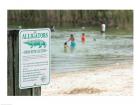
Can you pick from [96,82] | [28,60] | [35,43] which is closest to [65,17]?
[35,43]

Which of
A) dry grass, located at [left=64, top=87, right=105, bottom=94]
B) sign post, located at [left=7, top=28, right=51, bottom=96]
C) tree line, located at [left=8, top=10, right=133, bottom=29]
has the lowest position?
dry grass, located at [left=64, top=87, right=105, bottom=94]

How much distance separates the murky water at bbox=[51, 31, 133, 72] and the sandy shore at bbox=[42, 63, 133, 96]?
54 mm

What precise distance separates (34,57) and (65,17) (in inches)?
17.8

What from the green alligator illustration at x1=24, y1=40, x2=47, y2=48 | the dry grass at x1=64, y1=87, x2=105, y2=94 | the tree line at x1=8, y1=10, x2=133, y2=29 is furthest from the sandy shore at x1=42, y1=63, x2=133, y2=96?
the tree line at x1=8, y1=10, x2=133, y2=29

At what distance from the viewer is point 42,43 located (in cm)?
448

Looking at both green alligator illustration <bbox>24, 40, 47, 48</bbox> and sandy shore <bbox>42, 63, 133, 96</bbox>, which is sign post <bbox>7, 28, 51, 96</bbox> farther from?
sandy shore <bbox>42, 63, 133, 96</bbox>

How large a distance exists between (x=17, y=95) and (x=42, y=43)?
50 cm

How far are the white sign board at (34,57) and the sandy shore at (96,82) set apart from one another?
11 cm

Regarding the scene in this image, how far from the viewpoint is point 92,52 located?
180 inches

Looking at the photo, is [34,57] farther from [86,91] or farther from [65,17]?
[86,91]

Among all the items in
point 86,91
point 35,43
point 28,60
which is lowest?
point 86,91

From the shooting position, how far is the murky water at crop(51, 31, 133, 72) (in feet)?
14.9
